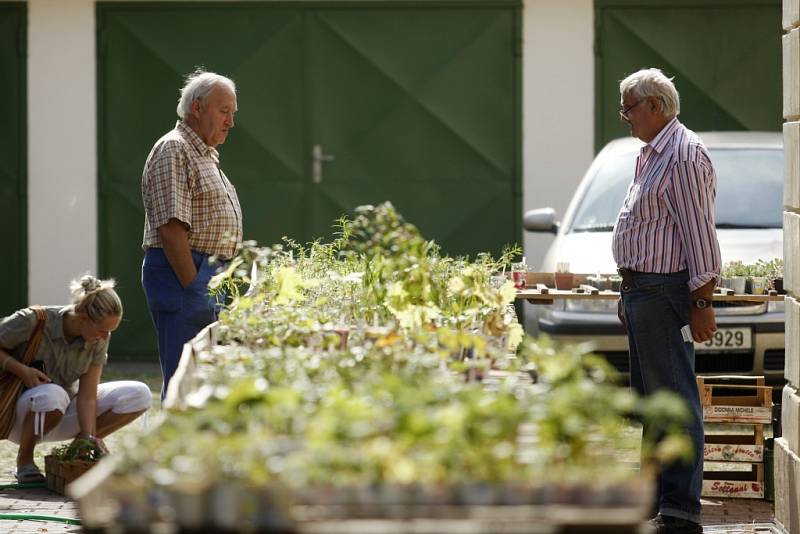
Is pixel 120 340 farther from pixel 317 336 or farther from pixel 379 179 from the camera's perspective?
pixel 317 336

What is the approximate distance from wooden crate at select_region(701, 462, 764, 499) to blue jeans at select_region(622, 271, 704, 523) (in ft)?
3.78

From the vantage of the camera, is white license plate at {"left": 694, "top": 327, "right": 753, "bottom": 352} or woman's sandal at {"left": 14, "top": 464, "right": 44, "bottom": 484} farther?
white license plate at {"left": 694, "top": 327, "right": 753, "bottom": 352}

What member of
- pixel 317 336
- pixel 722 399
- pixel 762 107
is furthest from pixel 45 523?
pixel 762 107

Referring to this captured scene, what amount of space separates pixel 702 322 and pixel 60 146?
755 cm

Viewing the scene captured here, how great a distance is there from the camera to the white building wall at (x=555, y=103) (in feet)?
37.7

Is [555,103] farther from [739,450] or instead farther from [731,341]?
[739,450]

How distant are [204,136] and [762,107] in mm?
6633

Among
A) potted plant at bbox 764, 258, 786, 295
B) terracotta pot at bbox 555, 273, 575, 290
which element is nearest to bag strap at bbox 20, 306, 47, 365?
terracotta pot at bbox 555, 273, 575, 290

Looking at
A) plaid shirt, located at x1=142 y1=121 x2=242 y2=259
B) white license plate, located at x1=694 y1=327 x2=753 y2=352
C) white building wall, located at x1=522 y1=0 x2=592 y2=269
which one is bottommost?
white license plate, located at x1=694 y1=327 x2=753 y2=352

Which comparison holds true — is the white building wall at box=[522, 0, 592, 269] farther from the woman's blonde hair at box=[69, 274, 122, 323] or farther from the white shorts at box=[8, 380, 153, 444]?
the woman's blonde hair at box=[69, 274, 122, 323]

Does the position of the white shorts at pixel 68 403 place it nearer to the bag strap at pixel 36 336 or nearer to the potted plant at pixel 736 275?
the bag strap at pixel 36 336

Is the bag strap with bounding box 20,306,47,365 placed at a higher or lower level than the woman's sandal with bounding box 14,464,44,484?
higher

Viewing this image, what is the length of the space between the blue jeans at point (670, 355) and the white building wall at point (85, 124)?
5930 millimetres

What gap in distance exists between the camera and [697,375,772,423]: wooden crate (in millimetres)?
6703
